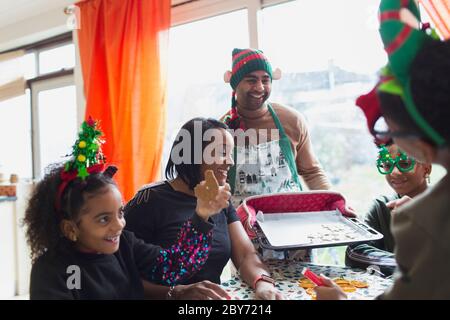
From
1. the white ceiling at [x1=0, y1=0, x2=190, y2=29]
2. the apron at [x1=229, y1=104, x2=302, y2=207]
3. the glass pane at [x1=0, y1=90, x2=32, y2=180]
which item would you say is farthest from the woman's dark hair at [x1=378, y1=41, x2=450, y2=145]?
the glass pane at [x1=0, y1=90, x2=32, y2=180]

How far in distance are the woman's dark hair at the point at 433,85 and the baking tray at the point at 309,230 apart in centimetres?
57

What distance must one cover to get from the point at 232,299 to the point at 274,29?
2084 millimetres

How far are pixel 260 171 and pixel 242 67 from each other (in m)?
0.48

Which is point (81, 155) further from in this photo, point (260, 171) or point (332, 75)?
point (332, 75)

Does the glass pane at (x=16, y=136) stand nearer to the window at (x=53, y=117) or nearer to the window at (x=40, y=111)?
the window at (x=40, y=111)

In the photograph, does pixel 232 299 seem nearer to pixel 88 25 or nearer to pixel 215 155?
pixel 215 155

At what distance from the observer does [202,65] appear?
2.86m

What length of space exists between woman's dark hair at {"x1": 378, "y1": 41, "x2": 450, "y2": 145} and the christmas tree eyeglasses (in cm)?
73

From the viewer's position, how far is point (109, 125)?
9.30ft

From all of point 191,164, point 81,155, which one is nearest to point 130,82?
point 191,164

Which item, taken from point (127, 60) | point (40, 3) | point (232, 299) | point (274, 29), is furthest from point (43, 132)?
point (232, 299)

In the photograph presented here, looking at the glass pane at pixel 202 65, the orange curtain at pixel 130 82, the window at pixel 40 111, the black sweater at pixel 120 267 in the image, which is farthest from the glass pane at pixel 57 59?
the black sweater at pixel 120 267

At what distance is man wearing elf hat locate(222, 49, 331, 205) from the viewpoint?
5.46 ft

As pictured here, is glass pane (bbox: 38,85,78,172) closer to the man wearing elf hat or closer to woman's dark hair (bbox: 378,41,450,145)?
the man wearing elf hat
